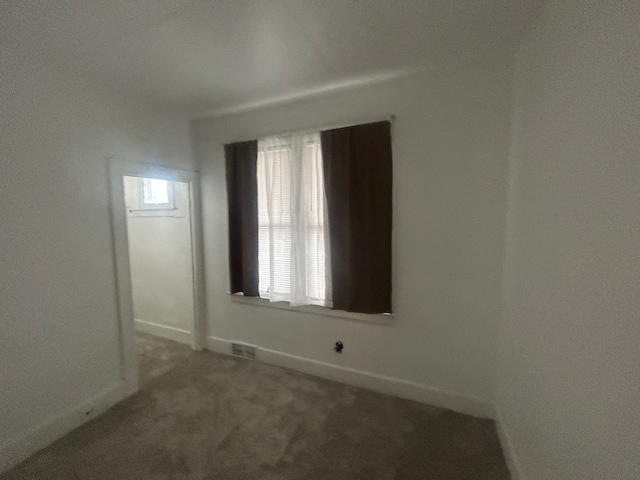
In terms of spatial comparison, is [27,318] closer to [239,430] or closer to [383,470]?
[239,430]

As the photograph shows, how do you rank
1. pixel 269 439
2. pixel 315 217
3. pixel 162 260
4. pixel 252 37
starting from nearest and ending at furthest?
pixel 252 37
pixel 269 439
pixel 315 217
pixel 162 260

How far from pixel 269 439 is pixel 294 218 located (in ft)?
5.51

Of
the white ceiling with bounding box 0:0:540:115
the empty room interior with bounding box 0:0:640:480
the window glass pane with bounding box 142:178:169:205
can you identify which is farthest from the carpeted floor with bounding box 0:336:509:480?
the white ceiling with bounding box 0:0:540:115

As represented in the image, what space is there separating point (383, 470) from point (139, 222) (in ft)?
11.8

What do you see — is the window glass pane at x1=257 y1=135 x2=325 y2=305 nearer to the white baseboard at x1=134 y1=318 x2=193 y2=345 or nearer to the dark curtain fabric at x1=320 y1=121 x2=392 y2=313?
the dark curtain fabric at x1=320 y1=121 x2=392 y2=313

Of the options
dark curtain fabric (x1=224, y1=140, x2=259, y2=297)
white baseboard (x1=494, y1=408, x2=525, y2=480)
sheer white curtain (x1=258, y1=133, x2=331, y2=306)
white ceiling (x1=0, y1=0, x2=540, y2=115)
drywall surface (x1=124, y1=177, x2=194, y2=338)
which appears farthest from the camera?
drywall surface (x1=124, y1=177, x2=194, y2=338)

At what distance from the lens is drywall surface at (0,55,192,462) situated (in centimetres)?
162

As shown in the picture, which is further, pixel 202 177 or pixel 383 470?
pixel 202 177

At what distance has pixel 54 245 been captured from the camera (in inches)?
71.5

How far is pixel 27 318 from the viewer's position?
5.55 ft

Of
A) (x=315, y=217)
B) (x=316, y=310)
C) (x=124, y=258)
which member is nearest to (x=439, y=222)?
(x=315, y=217)

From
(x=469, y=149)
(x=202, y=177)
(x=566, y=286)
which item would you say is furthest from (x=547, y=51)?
(x=202, y=177)

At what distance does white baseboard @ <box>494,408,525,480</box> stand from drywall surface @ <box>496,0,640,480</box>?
0.05 m

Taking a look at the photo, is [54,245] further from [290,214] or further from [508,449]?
[508,449]
